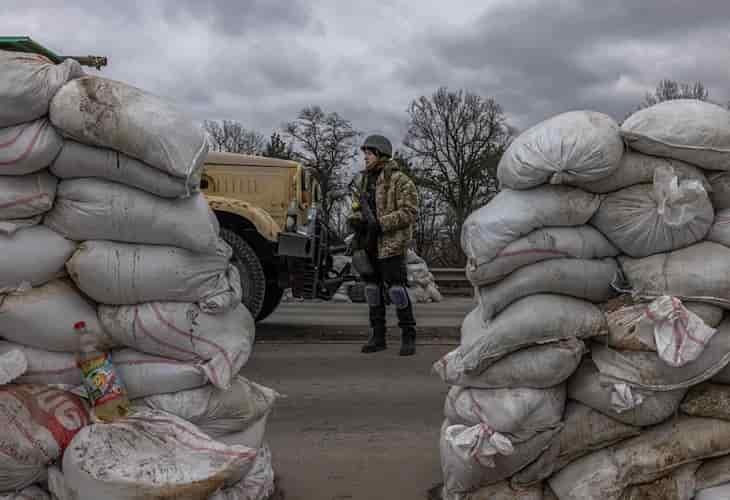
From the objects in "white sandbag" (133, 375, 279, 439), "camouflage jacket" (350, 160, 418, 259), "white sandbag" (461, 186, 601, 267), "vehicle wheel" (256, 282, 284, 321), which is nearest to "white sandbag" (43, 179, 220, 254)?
"white sandbag" (133, 375, 279, 439)

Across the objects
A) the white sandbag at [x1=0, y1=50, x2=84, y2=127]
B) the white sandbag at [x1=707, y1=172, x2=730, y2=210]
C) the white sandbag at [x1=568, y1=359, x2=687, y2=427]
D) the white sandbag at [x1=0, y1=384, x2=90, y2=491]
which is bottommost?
the white sandbag at [x1=0, y1=384, x2=90, y2=491]

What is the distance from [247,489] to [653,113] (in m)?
2.04

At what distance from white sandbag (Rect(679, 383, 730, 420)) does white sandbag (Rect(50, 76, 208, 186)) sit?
1.91 m

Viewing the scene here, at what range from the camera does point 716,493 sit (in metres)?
2.31

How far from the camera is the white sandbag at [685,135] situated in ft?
7.77

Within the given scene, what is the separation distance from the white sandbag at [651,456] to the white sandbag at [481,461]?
0.17m

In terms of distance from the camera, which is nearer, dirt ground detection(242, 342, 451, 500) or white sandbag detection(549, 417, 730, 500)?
white sandbag detection(549, 417, 730, 500)

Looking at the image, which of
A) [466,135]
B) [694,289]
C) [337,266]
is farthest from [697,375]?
[466,135]

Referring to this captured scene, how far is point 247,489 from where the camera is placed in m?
2.70

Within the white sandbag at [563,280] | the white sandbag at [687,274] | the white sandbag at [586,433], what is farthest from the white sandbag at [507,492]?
the white sandbag at [687,274]

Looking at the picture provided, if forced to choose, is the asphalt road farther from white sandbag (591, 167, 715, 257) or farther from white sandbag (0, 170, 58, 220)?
white sandbag (0, 170, 58, 220)

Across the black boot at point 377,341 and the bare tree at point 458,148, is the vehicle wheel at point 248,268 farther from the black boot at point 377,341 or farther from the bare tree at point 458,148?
the bare tree at point 458,148

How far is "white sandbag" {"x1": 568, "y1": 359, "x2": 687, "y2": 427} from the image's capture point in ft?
7.69

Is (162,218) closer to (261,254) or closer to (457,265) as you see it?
(261,254)
